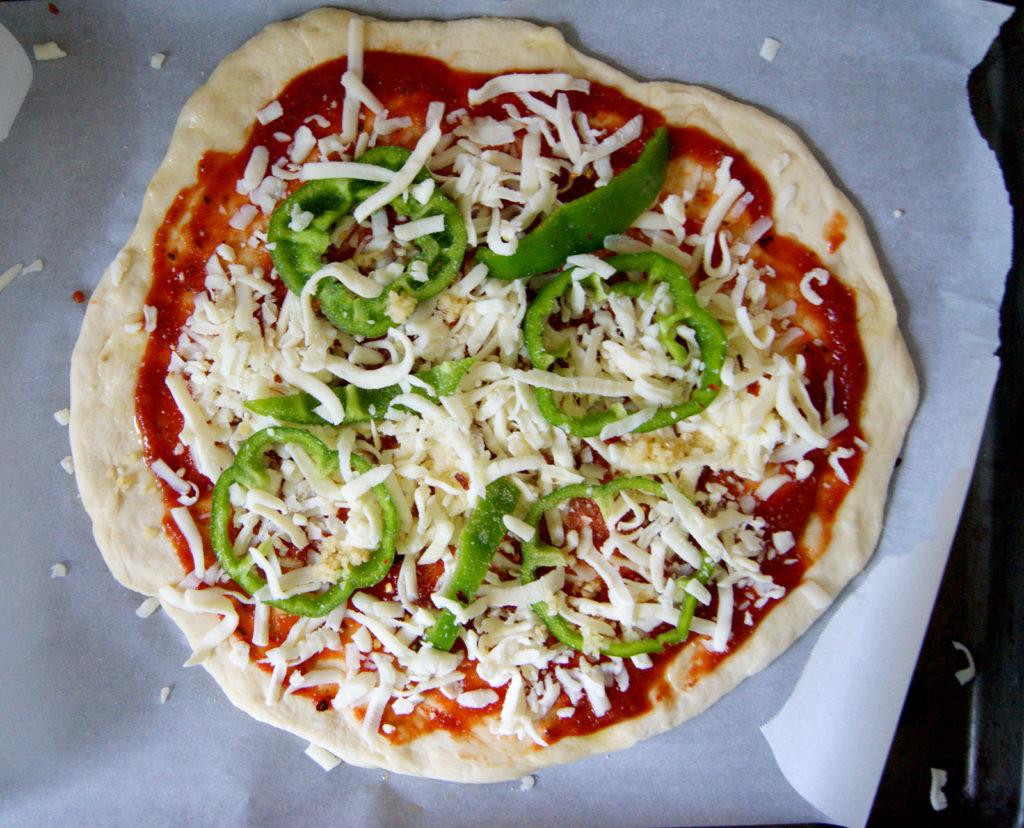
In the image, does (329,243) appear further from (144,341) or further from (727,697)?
(727,697)

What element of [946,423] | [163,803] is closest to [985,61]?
[946,423]

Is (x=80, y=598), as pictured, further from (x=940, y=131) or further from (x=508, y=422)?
(x=940, y=131)

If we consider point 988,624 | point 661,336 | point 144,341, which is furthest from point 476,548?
point 988,624

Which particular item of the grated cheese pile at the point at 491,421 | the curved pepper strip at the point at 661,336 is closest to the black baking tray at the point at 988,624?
the grated cheese pile at the point at 491,421

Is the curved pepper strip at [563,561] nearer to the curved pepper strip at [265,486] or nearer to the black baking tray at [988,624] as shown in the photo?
Answer: the curved pepper strip at [265,486]

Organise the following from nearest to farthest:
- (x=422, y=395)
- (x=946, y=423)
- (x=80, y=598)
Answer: (x=422, y=395), (x=946, y=423), (x=80, y=598)

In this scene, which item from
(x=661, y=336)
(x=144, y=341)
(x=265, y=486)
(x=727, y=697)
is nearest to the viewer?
(x=661, y=336)

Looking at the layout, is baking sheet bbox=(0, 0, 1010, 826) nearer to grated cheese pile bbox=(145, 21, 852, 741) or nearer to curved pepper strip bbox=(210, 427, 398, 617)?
grated cheese pile bbox=(145, 21, 852, 741)

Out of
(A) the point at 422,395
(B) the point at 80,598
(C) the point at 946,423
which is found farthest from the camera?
(B) the point at 80,598
